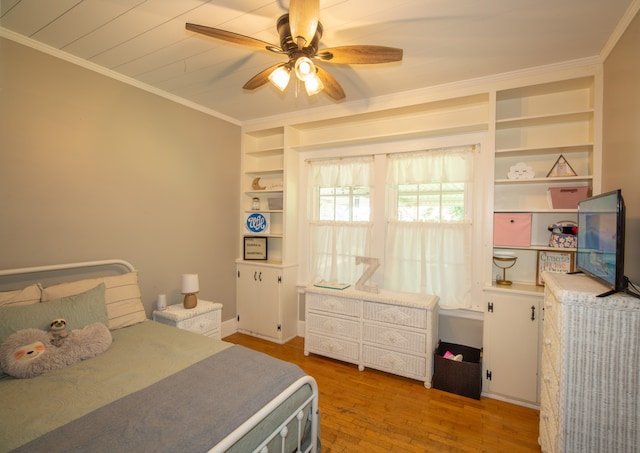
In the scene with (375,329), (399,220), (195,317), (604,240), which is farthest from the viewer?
(399,220)

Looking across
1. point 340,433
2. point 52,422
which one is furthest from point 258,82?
point 340,433

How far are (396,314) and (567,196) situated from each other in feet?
5.46

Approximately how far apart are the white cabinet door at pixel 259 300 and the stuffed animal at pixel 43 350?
1.80 metres

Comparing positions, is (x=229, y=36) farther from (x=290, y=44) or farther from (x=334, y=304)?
(x=334, y=304)

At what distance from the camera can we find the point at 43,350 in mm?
1606

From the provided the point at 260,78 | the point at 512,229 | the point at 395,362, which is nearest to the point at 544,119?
the point at 512,229

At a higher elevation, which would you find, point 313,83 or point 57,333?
point 313,83

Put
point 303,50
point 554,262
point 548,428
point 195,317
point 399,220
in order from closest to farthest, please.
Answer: point 303,50
point 548,428
point 554,262
point 195,317
point 399,220

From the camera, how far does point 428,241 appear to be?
2912mm

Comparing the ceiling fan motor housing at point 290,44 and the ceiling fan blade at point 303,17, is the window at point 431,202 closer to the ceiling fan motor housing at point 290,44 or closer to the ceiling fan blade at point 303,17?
the ceiling fan motor housing at point 290,44

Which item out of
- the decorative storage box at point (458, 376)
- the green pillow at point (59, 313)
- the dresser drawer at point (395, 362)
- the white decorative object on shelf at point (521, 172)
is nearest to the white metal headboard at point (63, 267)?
the green pillow at point (59, 313)

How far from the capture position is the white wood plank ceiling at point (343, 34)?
1669 millimetres

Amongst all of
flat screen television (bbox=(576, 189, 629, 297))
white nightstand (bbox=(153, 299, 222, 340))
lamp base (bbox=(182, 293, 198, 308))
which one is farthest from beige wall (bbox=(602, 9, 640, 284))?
lamp base (bbox=(182, 293, 198, 308))

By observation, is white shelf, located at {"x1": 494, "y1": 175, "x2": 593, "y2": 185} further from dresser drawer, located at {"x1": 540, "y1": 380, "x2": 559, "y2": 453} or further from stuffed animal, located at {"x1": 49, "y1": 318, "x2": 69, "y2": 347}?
stuffed animal, located at {"x1": 49, "y1": 318, "x2": 69, "y2": 347}
